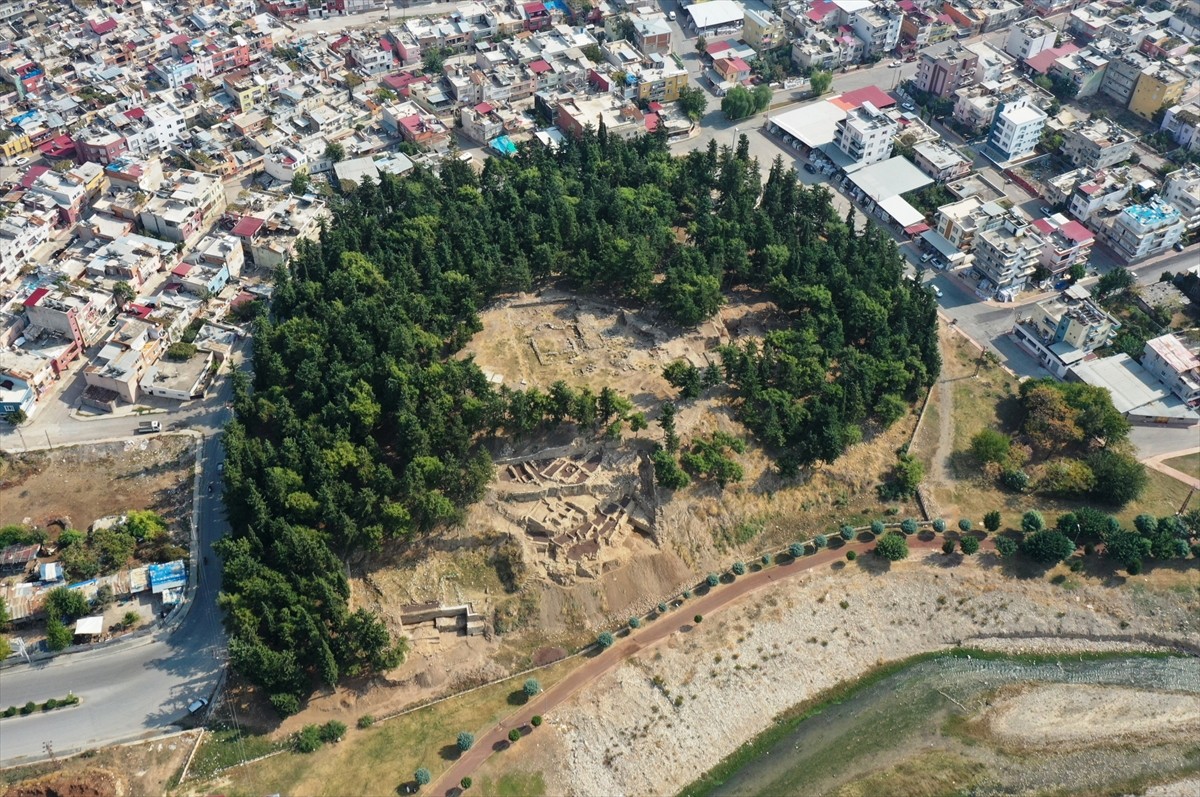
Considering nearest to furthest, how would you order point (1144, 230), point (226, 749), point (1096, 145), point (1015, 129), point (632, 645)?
point (226, 749), point (632, 645), point (1144, 230), point (1096, 145), point (1015, 129)

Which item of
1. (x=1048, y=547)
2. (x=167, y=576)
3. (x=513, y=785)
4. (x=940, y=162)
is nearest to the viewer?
(x=513, y=785)

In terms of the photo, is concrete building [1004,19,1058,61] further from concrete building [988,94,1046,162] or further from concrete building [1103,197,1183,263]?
concrete building [1103,197,1183,263]

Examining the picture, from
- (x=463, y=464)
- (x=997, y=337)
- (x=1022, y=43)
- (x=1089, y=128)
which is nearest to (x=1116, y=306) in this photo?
(x=997, y=337)

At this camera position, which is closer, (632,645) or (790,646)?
(632,645)

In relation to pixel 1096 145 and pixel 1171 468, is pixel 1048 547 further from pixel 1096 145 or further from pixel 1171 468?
pixel 1096 145

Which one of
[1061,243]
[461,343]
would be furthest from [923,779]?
[1061,243]

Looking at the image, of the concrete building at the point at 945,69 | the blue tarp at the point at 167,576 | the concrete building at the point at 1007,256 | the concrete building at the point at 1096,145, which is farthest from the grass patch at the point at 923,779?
the concrete building at the point at 945,69

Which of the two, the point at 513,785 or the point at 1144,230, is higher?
the point at 1144,230
